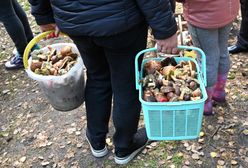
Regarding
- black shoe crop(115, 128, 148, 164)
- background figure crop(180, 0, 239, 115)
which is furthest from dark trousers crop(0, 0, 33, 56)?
background figure crop(180, 0, 239, 115)

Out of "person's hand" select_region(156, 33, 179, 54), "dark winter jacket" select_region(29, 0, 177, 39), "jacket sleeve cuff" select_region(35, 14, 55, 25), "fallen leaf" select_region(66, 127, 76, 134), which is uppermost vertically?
"dark winter jacket" select_region(29, 0, 177, 39)

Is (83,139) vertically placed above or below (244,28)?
below

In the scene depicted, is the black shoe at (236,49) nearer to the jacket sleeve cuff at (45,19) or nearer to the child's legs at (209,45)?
the child's legs at (209,45)

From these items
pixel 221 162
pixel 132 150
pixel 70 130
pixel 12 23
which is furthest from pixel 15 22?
pixel 221 162

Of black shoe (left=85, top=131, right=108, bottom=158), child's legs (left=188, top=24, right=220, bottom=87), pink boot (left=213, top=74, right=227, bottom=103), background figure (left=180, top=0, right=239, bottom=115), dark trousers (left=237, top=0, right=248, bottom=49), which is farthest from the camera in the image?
dark trousers (left=237, top=0, right=248, bottom=49)

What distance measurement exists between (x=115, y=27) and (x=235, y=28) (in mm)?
2403

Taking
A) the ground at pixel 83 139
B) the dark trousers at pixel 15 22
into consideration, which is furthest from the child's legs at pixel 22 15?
the ground at pixel 83 139

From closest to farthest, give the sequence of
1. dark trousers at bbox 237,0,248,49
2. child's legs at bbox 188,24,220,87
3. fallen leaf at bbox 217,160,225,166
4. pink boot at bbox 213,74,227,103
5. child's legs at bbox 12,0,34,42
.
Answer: child's legs at bbox 188,24,220,87
fallen leaf at bbox 217,160,225,166
pink boot at bbox 213,74,227,103
dark trousers at bbox 237,0,248,49
child's legs at bbox 12,0,34,42

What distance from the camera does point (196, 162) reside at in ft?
8.14

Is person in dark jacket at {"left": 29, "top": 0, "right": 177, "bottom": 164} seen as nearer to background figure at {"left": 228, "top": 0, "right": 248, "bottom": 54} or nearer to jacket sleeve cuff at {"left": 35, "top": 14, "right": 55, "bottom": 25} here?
jacket sleeve cuff at {"left": 35, "top": 14, "right": 55, "bottom": 25}

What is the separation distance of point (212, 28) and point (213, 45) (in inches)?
6.1

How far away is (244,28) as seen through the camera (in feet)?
10.6

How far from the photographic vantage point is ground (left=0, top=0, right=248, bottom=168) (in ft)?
8.29

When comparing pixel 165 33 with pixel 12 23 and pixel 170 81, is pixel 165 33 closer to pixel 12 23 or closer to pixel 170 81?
pixel 170 81
